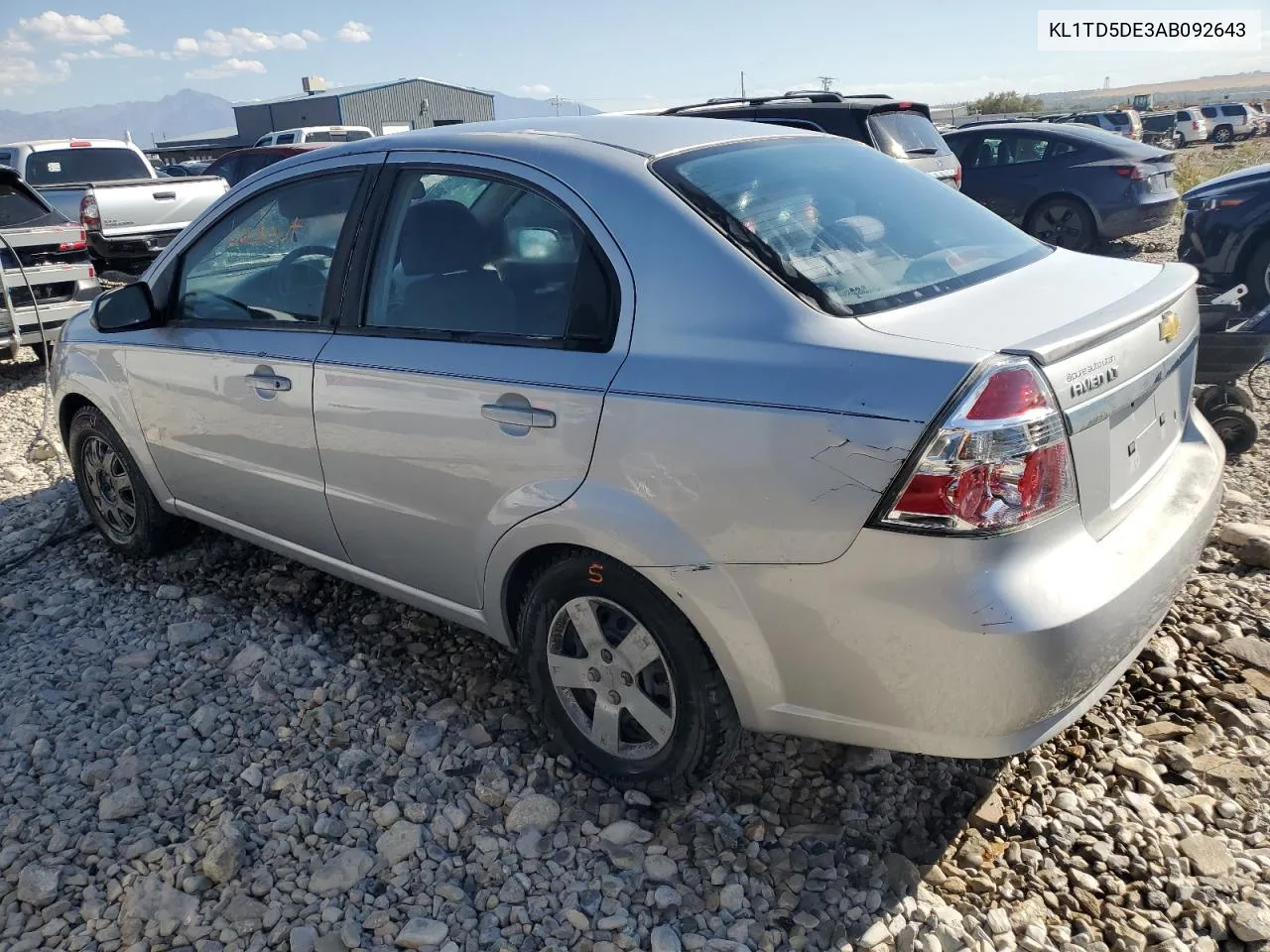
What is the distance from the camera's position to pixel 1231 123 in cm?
4094

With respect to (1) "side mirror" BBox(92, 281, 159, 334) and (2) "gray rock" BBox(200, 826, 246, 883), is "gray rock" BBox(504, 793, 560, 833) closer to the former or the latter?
(2) "gray rock" BBox(200, 826, 246, 883)

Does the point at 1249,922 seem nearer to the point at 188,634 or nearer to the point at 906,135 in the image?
the point at 188,634

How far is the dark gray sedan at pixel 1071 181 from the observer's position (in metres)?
10.9

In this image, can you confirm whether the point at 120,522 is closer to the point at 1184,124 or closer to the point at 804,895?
the point at 804,895

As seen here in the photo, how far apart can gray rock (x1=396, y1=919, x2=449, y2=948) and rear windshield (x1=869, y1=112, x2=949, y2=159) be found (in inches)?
321

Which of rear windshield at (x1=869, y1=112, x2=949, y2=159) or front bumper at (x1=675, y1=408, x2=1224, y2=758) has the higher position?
rear windshield at (x1=869, y1=112, x2=949, y2=159)

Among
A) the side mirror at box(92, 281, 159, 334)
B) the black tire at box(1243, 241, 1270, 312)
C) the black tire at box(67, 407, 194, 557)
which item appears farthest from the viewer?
the black tire at box(1243, 241, 1270, 312)

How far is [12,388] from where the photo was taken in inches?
303

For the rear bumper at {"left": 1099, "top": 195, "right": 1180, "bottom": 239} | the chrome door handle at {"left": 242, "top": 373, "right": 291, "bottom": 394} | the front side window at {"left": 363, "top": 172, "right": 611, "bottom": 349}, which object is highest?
the front side window at {"left": 363, "top": 172, "right": 611, "bottom": 349}

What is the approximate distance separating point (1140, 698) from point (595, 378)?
1.97 metres

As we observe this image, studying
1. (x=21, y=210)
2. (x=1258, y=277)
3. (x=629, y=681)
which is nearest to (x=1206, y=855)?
(x=629, y=681)

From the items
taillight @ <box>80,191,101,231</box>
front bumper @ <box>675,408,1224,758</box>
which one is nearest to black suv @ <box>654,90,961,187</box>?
taillight @ <box>80,191,101,231</box>

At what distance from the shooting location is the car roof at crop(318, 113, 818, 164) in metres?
2.79

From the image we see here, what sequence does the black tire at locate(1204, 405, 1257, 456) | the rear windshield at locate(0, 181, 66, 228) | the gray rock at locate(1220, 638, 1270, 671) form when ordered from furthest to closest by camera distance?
the rear windshield at locate(0, 181, 66, 228) → the black tire at locate(1204, 405, 1257, 456) → the gray rock at locate(1220, 638, 1270, 671)
